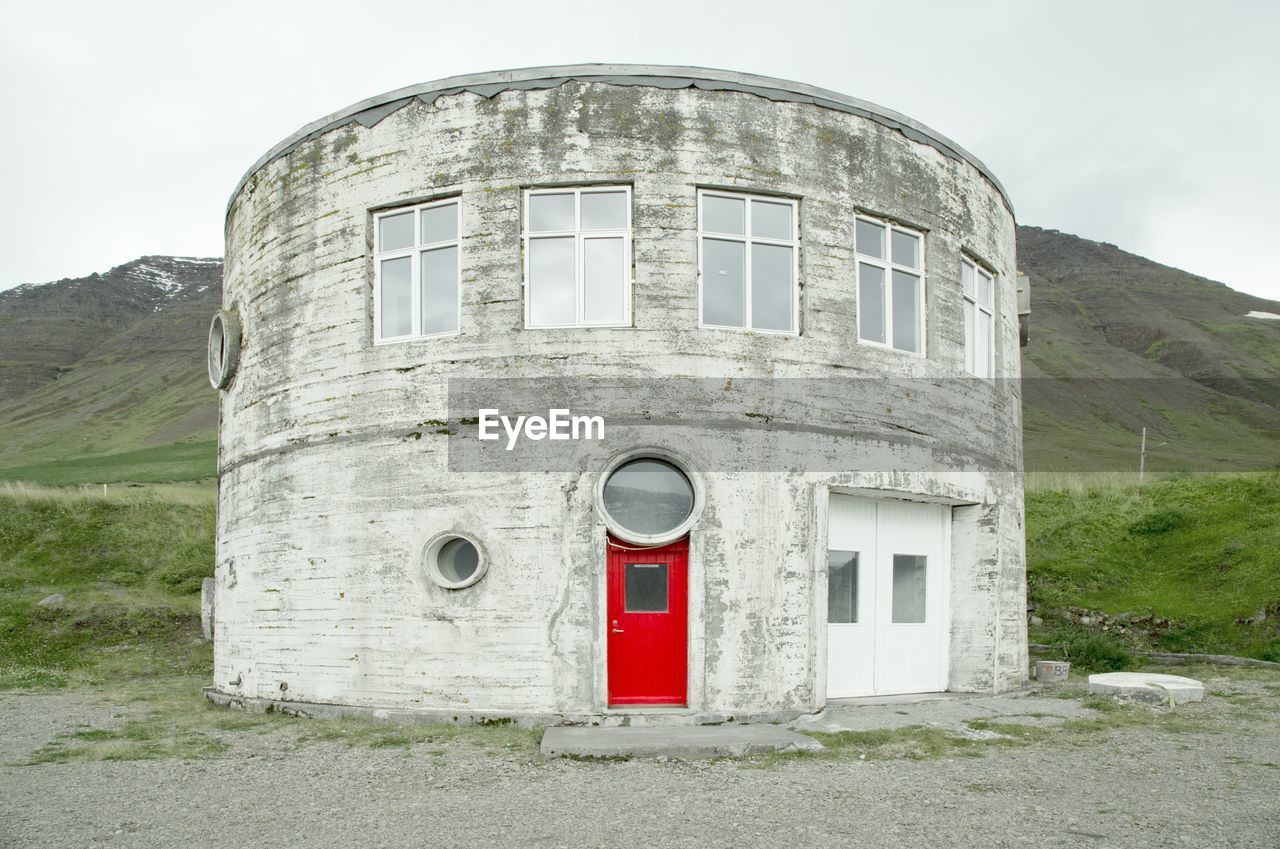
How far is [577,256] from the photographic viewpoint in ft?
42.6

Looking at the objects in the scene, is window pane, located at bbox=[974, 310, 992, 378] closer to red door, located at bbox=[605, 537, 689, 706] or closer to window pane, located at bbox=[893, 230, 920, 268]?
window pane, located at bbox=[893, 230, 920, 268]

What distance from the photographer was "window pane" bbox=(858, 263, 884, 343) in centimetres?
1386

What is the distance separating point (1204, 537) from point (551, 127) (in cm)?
2019

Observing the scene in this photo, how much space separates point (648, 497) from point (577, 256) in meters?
2.98

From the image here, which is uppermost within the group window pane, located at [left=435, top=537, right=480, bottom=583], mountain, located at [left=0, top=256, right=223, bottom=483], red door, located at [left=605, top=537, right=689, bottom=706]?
mountain, located at [left=0, top=256, right=223, bottom=483]

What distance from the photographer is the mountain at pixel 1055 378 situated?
88625 millimetres

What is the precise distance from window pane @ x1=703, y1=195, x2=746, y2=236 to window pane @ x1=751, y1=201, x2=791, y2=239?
0.15 m

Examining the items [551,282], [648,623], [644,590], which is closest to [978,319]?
[551,282]

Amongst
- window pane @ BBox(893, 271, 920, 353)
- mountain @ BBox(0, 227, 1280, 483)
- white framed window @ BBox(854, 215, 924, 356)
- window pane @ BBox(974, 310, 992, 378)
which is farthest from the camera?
mountain @ BBox(0, 227, 1280, 483)

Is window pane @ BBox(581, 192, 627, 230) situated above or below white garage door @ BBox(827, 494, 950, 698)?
above

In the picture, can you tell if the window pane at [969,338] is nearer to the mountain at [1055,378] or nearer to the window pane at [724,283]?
the window pane at [724,283]

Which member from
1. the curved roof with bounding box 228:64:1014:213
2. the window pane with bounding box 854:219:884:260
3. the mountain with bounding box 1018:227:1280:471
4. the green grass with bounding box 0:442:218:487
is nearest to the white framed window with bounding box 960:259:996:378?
the window pane with bounding box 854:219:884:260

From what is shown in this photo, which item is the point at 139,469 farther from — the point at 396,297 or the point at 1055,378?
→ the point at 1055,378

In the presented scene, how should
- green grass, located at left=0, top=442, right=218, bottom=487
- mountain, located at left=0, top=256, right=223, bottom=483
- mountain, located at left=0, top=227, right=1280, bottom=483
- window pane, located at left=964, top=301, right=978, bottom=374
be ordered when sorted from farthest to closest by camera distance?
mountain, located at left=0, top=227, right=1280, bottom=483, mountain, located at left=0, top=256, right=223, bottom=483, green grass, located at left=0, top=442, right=218, bottom=487, window pane, located at left=964, top=301, right=978, bottom=374
